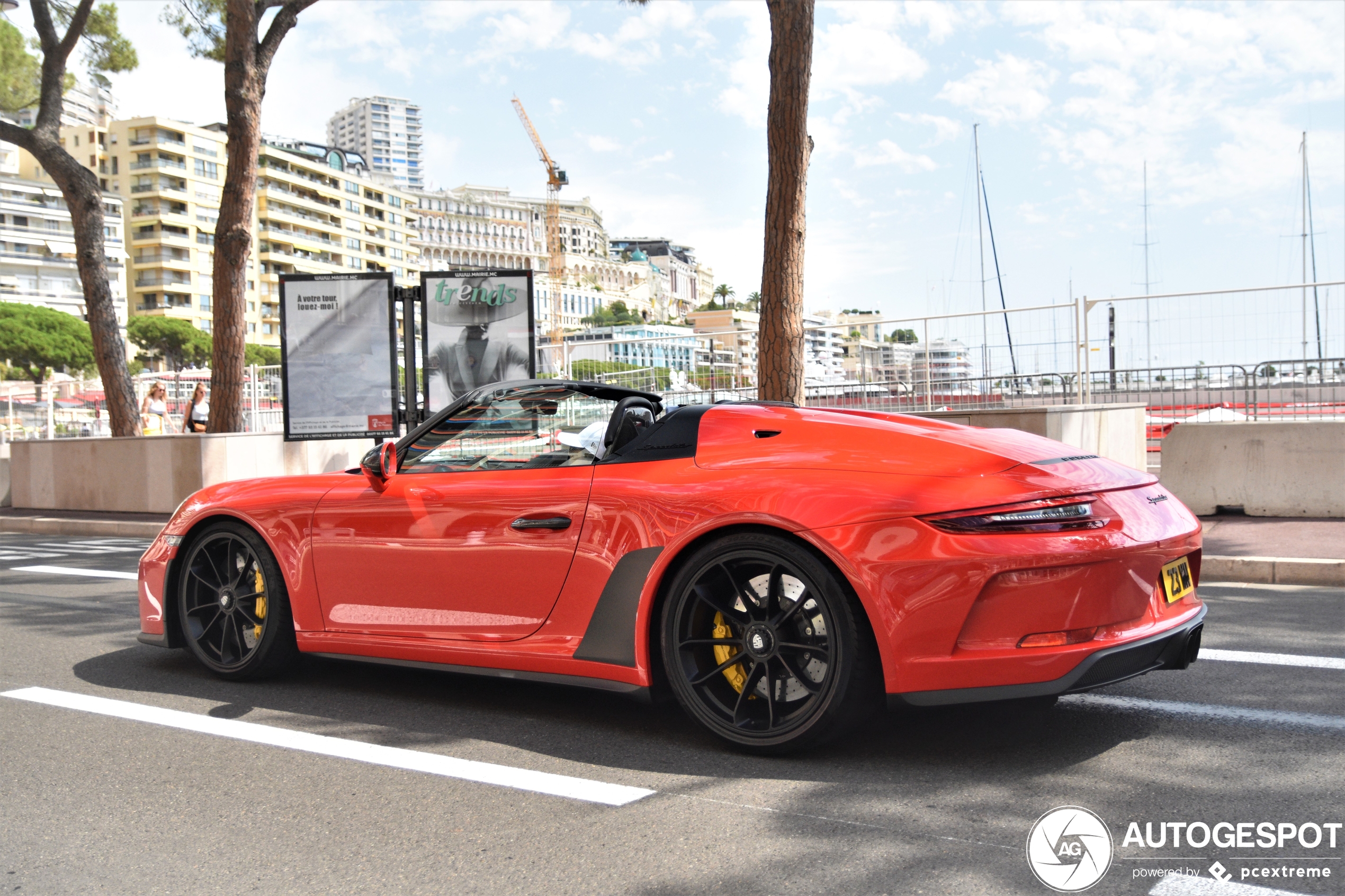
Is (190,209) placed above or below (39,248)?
above

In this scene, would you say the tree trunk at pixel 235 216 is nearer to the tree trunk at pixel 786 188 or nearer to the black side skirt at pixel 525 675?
the tree trunk at pixel 786 188

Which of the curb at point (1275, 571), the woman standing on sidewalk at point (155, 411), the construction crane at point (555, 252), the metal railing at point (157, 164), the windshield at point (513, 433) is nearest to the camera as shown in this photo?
the windshield at point (513, 433)

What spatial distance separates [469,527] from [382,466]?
0.56 m

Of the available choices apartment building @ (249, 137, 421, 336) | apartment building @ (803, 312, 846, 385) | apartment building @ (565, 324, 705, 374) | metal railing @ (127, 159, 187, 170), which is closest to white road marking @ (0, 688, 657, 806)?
apartment building @ (803, 312, 846, 385)

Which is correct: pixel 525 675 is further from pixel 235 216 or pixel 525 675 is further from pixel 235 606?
pixel 235 216

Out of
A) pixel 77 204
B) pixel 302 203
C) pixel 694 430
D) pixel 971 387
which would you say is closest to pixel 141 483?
pixel 77 204

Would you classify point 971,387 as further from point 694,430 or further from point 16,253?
point 16,253

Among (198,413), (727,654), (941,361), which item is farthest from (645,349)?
(727,654)

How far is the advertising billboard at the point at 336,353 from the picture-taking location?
42.2 ft

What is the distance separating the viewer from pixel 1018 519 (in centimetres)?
321

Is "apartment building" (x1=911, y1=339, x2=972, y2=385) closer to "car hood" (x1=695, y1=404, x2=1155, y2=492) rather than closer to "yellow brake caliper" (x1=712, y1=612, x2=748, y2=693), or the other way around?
"car hood" (x1=695, y1=404, x2=1155, y2=492)

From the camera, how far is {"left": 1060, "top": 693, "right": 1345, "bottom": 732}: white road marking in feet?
12.6

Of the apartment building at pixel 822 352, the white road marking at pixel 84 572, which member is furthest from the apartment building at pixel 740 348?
the white road marking at pixel 84 572

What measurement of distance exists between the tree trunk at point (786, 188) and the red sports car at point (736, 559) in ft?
19.4
